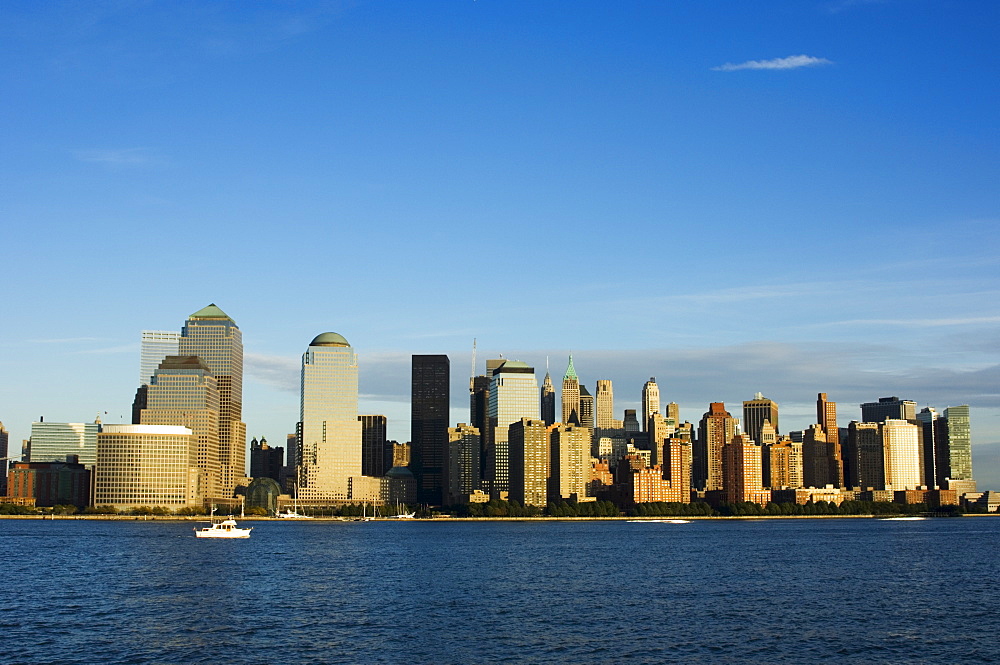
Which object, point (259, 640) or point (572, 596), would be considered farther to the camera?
point (572, 596)

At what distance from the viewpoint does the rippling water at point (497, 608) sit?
64.2m

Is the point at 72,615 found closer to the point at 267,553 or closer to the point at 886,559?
the point at 267,553

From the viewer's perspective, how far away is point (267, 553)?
149 m

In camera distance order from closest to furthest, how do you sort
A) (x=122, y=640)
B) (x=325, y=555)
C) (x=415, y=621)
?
(x=122, y=640), (x=415, y=621), (x=325, y=555)

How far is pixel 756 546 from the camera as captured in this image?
172000 millimetres

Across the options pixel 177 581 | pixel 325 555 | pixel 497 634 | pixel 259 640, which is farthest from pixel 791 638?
pixel 325 555

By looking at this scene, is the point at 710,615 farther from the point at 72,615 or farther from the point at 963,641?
the point at 72,615

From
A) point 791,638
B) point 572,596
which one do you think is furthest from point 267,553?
point 791,638

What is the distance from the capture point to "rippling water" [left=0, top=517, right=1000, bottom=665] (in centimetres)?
6419

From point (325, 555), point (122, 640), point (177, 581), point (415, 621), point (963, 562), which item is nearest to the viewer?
point (122, 640)

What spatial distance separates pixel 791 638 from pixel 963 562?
75999mm

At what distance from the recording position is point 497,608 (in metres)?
83.4

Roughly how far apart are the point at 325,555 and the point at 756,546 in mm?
65429

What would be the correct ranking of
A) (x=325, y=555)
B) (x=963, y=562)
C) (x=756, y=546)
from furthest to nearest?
(x=756, y=546), (x=325, y=555), (x=963, y=562)
